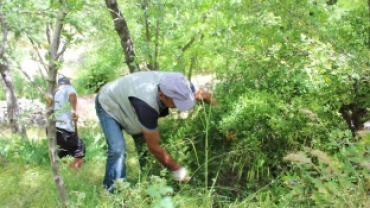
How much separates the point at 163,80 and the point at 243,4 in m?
1.04

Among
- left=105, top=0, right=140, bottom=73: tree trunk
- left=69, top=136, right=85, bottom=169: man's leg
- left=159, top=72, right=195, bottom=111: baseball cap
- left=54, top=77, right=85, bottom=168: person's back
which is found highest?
left=105, top=0, right=140, bottom=73: tree trunk

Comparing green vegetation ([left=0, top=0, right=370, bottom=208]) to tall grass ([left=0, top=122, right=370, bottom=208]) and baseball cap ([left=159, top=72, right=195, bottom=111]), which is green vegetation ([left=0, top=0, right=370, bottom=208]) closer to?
tall grass ([left=0, top=122, right=370, bottom=208])

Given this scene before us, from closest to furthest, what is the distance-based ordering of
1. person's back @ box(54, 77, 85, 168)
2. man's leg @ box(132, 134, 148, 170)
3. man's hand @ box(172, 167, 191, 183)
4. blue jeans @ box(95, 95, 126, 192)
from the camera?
man's hand @ box(172, 167, 191, 183)
blue jeans @ box(95, 95, 126, 192)
man's leg @ box(132, 134, 148, 170)
person's back @ box(54, 77, 85, 168)

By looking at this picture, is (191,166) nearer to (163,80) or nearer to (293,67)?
(163,80)

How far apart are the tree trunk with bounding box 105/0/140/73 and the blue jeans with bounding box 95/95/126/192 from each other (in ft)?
2.99

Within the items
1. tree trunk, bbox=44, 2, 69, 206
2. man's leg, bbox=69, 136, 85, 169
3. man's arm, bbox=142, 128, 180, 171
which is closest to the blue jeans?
man's arm, bbox=142, 128, 180, 171

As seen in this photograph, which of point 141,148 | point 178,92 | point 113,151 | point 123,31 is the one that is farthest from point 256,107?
point 123,31

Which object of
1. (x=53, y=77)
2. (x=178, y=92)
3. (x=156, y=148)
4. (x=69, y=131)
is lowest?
(x=69, y=131)

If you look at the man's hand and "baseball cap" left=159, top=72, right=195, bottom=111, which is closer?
"baseball cap" left=159, top=72, right=195, bottom=111

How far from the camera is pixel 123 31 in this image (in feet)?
12.8

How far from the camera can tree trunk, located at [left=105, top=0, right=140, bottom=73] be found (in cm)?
372

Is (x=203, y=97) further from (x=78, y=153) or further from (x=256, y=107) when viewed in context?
(x=78, y=153)

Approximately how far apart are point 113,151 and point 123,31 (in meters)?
1.42

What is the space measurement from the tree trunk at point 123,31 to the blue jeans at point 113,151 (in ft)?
2.99
